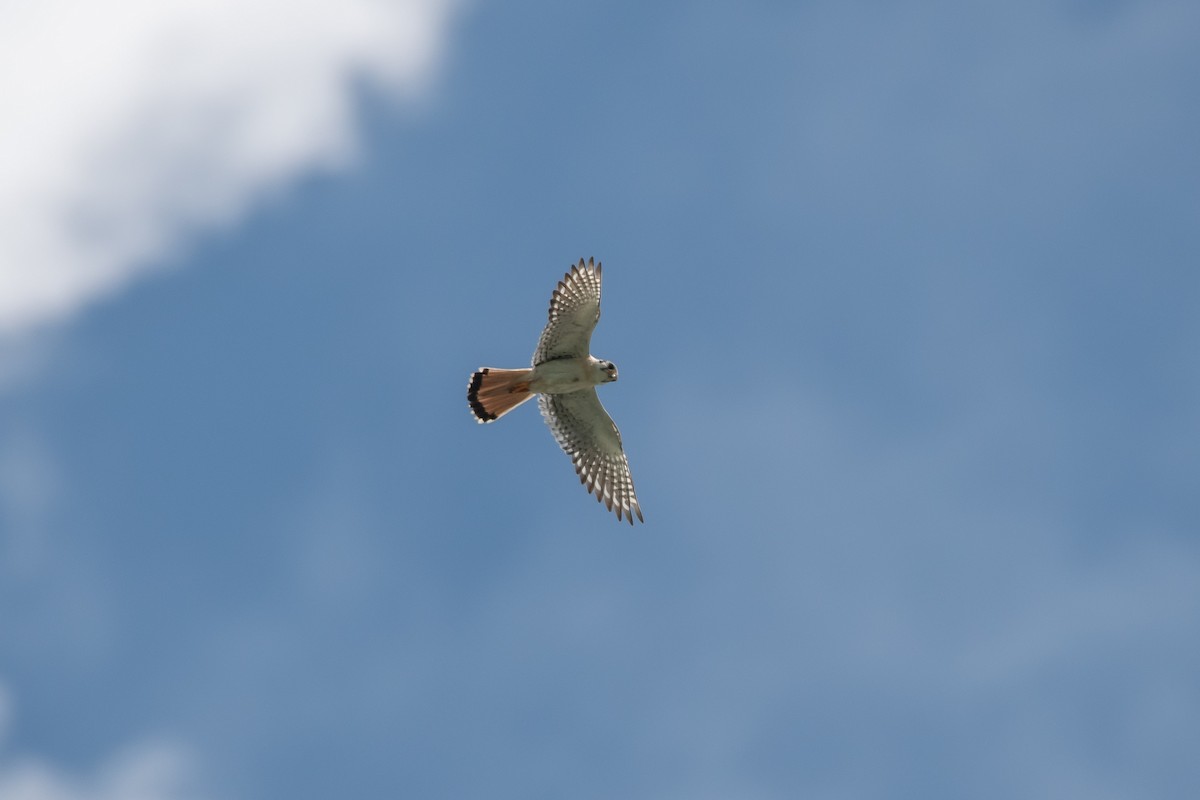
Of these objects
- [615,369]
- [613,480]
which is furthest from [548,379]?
[613,480]

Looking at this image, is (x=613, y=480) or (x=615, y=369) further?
(x=613, y=480)

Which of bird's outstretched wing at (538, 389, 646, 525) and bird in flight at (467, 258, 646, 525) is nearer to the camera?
bird in flight at (467, 258, 646, 525)

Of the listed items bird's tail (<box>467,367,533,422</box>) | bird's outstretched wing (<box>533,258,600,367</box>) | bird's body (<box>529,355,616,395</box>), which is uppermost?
bird's outstretched wing (<box>533,258,600,367</box>)

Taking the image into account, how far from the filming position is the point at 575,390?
18.2 meters

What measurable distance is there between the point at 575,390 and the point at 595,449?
4.02 feet

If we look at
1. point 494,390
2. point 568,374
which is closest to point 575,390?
point 568,374

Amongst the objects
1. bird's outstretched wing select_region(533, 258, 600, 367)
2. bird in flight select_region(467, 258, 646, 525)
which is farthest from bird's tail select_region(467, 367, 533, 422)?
bird's outstretched wing select_region(533, 258, 600, 367)

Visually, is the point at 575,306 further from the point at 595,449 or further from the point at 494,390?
the point at 595,449

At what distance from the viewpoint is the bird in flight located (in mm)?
17469

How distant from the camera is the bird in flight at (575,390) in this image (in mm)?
17469

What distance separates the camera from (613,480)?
19.2 metres

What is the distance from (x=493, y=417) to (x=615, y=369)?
166 cm

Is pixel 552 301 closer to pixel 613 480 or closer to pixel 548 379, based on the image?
pixel 548 379

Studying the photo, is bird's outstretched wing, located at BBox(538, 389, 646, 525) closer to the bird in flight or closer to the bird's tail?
the bird in flight
